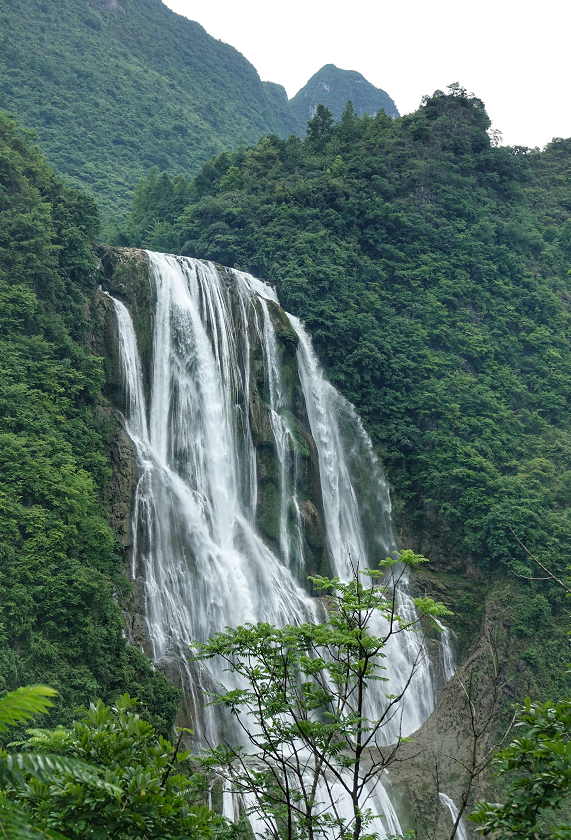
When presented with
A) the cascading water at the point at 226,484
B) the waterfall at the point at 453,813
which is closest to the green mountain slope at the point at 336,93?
the cascading water at the point at 226,484

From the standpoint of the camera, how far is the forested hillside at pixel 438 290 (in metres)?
23.5

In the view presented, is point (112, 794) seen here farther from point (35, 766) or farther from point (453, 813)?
point (453, 813)

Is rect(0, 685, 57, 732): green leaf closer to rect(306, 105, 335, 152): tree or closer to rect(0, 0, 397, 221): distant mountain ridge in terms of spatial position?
rect(306, 105, 335, 152): tree

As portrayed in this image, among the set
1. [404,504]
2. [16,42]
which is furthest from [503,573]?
[16,42]

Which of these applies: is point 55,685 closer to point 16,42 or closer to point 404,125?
point 404,125

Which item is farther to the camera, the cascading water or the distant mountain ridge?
the distant mountain ridge

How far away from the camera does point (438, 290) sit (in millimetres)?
31562

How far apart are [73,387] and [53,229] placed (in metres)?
5.35

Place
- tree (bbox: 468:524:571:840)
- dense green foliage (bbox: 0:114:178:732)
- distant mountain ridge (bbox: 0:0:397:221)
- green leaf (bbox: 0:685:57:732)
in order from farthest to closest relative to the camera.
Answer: distant mountain ridge (bbox: 0:0:397:221) → dense green foliage (bbox: 0:114:178:732) → tree (bbox: 468:524:571:840) → green leaf (bbox: 0:685:57:732)

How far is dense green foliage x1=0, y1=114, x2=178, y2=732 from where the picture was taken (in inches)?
472

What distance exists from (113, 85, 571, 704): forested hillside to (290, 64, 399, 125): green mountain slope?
225 feet

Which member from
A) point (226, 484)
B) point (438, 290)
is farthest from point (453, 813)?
point (438, 290)

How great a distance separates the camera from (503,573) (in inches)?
872

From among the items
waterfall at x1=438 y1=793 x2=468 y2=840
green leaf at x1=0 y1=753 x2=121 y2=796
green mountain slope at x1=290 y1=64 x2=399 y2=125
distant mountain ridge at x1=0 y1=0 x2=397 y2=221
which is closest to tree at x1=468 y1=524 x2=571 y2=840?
green leaf at x1=0 y1=753 x2=121 y2=796
